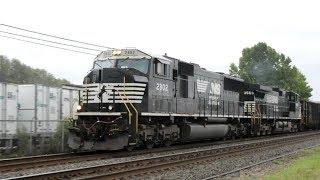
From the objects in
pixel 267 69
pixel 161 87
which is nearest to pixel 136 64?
pixel 161 87

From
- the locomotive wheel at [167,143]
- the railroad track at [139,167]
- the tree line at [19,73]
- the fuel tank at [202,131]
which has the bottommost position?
the railroad track at [139,167]

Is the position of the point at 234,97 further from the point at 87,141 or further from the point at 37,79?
the point at 37,79

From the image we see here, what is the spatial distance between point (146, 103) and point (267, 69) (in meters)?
62.1

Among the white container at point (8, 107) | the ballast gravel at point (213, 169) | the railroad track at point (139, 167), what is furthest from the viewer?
the white container at point (8, 107)

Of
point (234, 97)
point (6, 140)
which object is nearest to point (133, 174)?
point (6, 140)

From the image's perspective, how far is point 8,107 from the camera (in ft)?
67.8

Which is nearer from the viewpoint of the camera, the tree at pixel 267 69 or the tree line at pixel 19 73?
the tree line at pixel 19 73

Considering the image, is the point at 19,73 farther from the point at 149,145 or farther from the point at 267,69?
the point at 149,145

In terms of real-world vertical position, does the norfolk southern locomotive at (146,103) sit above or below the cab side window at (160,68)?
below

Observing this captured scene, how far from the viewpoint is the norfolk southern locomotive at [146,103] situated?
15781 mm

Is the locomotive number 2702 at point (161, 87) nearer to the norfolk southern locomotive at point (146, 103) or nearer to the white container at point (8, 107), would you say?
the norfolk southern locomotive at point (146, 103)

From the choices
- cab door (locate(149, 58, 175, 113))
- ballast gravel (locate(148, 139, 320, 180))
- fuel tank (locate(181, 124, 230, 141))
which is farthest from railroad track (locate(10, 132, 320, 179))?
cab door (locate(149, 58, 175, 113))

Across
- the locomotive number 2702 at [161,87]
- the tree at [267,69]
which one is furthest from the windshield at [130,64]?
the tree at [267,69]

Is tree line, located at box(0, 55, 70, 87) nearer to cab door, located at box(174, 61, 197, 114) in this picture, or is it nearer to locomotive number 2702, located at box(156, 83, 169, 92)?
cab door, located at box(174, 61, 197, 114)
